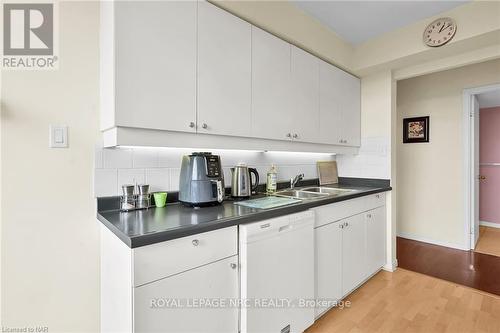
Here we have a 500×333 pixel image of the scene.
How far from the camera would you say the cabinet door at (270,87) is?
68.2 inches

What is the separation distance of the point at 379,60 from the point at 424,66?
0.45 meters

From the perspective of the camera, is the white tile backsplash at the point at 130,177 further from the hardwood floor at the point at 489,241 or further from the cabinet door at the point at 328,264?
the hardwood floor at the point at 489,241

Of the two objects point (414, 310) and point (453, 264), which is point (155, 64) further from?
point (453, 264)

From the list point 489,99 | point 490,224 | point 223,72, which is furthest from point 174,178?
point 490,224

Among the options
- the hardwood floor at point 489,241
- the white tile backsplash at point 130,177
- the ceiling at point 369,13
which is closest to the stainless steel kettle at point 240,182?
the white tile backsplash at point 130,177

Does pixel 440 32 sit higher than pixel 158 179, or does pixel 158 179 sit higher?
pixel 440 32

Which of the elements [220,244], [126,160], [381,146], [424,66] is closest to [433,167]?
[381,146]

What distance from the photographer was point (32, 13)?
1.30 metres

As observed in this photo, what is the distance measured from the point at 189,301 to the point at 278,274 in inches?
21.3

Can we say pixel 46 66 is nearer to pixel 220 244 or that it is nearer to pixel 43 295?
pixel 43 295

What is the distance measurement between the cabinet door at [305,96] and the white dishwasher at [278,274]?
0.79 m

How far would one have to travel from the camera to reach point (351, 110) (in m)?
2.68

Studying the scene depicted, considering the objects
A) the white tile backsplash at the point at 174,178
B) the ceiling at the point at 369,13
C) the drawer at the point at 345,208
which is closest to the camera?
the white tile backsplash at the point at 174,178
